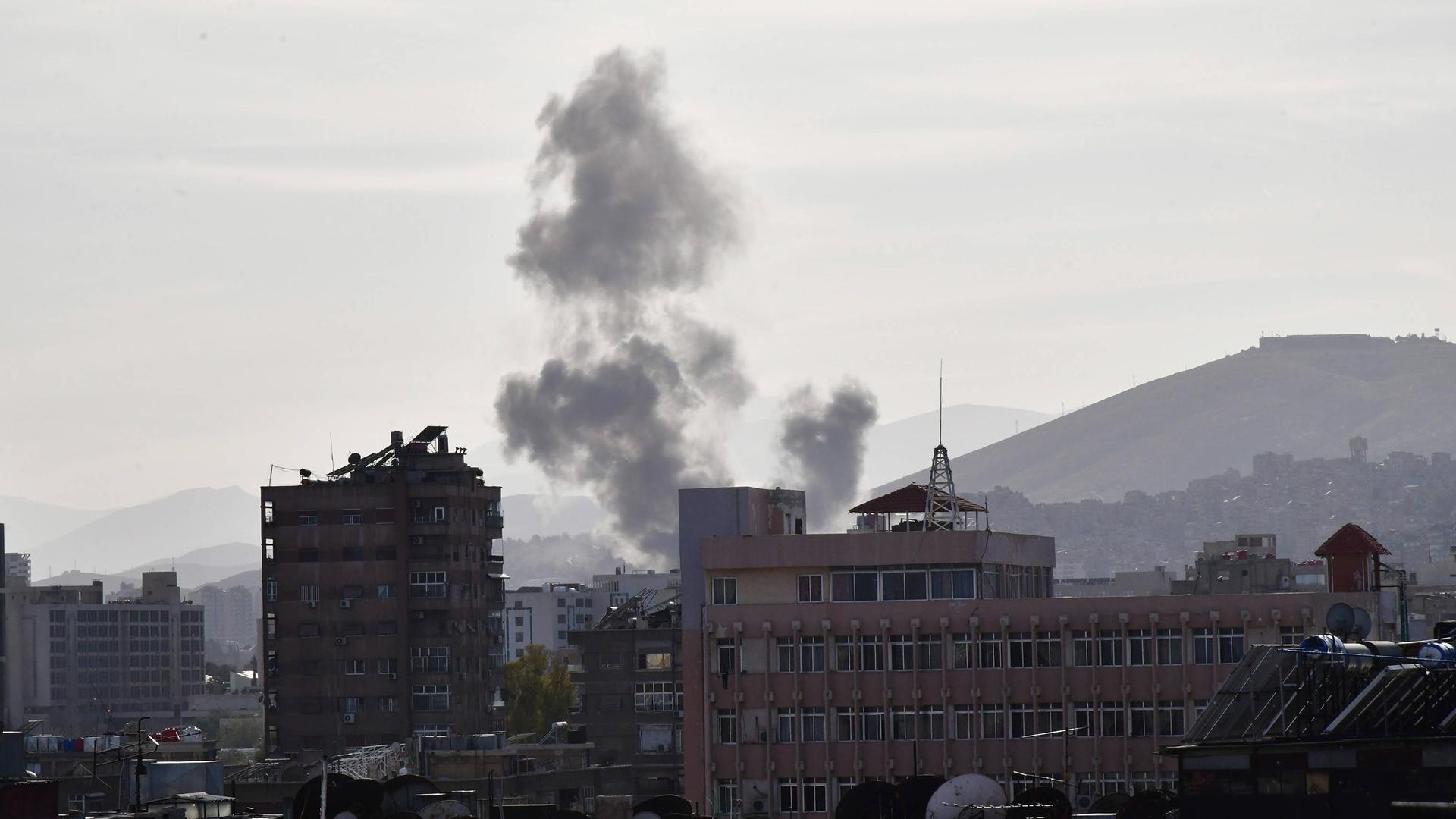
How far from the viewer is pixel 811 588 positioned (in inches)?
3310

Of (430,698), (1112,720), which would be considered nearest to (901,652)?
(1112,720)

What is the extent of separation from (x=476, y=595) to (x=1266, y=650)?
114 m

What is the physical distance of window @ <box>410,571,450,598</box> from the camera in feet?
528

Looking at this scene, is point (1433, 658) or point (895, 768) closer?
point (1433, 658)

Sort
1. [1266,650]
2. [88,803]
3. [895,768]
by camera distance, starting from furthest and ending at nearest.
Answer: [88,803], [895,768], [1266,650]

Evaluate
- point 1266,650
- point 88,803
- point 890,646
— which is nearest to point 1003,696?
point 890,646

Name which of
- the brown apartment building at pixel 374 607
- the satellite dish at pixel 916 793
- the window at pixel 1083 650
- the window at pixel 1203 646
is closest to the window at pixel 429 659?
the brown apartment building at pixel 374 607

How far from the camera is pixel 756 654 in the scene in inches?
3287

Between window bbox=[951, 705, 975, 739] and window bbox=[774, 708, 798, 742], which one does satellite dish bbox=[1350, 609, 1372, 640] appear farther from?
window bbox=[774, 708, 798, 742]

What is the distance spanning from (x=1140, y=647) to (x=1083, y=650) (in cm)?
202

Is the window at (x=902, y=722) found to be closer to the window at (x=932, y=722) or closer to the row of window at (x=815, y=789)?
the window at (x=932, y=722)

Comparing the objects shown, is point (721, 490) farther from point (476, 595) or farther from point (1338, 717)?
point (476, 595)

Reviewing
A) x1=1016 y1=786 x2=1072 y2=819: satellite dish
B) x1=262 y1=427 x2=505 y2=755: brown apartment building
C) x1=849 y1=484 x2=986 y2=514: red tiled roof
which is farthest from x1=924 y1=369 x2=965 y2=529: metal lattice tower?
x1=262 y1=427 x2=505 y2=755: brown apartment building

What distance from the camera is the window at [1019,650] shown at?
82375 millimetres
